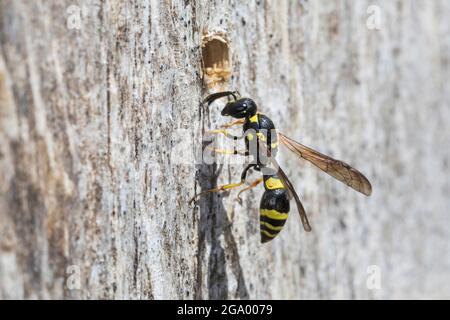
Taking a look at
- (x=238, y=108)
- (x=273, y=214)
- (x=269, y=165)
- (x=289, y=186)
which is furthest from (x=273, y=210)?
(x=238, y=108)

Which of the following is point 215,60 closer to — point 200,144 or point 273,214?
point 200,144

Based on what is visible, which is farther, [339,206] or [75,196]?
[339,206]

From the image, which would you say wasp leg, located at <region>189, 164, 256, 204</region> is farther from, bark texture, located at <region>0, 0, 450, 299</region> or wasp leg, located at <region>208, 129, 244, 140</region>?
wasp leg, located at <region>208, 129, 244, 140</region>

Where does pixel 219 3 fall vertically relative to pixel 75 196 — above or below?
above

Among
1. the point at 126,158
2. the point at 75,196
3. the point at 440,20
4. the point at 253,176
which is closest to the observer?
the point at 75,196

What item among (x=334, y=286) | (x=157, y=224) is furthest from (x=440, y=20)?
(x=157, y=224)

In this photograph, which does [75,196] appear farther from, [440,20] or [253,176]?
[440,20]

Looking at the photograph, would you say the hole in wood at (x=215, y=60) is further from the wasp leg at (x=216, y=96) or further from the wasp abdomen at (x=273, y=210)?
the wasp abdomen at (x=273, y=210)
